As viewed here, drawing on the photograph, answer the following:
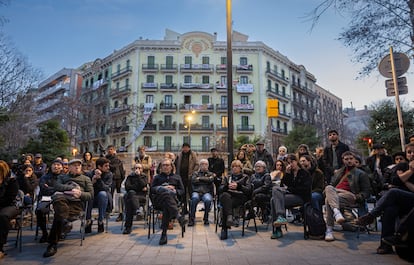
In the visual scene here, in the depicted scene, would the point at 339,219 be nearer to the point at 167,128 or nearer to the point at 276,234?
the point at 276,234

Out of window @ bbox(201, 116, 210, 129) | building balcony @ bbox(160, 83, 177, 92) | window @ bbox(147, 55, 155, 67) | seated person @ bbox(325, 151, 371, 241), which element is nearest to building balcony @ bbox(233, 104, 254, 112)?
window @ bbox(201, 116, 210, 129)

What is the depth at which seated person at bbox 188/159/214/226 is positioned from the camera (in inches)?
258

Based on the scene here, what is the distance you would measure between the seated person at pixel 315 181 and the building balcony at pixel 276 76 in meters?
39.2

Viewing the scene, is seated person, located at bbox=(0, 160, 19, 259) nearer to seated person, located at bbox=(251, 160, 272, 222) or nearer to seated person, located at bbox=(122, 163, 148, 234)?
seated person, located at bbox=(122, 163, 148, 234)

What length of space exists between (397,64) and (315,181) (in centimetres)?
342

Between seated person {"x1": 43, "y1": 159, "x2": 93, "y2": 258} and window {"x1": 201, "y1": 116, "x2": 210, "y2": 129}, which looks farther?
window {"x1": 201, "y1": 116, "x2": 210, "y2": 129}

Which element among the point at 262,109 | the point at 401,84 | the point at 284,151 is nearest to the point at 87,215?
the point at 284,151

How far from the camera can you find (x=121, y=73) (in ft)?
141

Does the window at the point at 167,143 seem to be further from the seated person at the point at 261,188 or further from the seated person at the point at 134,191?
the seated person at the point at 261,188

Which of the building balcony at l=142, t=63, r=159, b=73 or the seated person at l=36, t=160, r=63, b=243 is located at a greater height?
the building balcony at l=142, t=63, r=159, b=73

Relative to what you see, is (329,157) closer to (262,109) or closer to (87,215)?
(87,215)

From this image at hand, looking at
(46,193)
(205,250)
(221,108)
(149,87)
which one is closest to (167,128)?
(149,87)

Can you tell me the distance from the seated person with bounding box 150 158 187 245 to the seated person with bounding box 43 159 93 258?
4.17 feet

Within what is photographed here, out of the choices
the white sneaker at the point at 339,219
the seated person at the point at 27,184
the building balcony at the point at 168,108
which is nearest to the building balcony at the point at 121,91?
the building balcony at the point at 168,108
